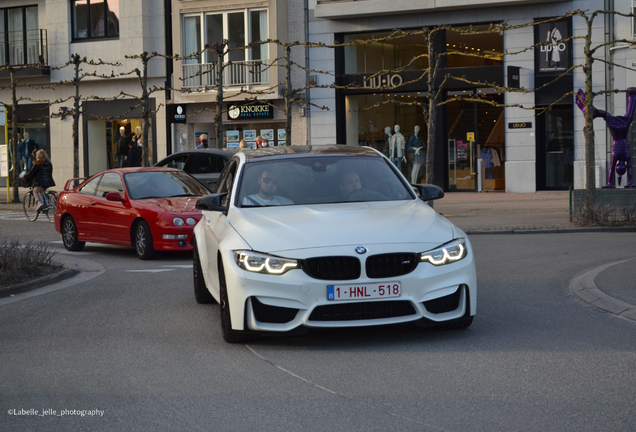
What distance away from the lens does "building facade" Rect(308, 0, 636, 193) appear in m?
29.1

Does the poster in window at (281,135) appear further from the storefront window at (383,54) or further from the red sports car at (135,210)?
the red sports car at (135,210)

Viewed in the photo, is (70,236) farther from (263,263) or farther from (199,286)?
(263,263)

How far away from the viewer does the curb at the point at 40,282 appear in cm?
1058

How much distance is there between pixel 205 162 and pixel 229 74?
1342 centimetres

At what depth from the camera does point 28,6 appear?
37.6 meters

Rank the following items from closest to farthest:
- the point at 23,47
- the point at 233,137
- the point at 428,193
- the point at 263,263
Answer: the point at 263,263 < the point at 428,193 < the point at 233,137 < the point at 23,47

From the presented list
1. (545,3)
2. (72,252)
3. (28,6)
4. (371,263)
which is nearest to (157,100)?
(28,6)

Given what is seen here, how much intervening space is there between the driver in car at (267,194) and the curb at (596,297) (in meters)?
3.17

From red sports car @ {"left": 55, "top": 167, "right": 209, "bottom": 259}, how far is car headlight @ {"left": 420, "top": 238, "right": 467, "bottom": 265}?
765cm

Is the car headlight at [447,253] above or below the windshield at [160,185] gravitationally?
below

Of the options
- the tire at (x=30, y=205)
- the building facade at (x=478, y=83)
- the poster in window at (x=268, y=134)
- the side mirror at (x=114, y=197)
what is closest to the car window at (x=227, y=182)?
the side mirror at (x=114, y=197)

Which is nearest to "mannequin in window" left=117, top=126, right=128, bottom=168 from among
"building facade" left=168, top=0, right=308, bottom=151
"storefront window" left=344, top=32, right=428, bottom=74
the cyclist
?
"building facade" left=168, top=0, right=308, bottom=151

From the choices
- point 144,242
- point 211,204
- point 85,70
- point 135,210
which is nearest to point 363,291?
point 211,204

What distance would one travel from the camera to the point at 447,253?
6898 millimetres
